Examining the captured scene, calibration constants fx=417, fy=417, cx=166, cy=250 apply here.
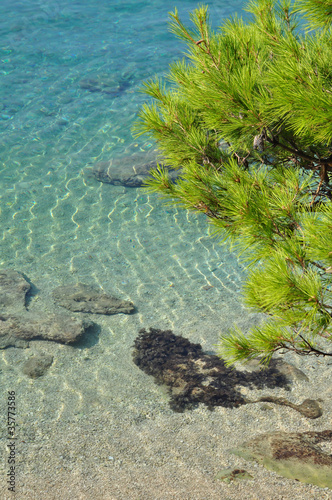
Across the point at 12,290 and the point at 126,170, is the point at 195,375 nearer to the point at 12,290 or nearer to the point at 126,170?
the point at 12,290

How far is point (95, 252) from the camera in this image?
750 cm

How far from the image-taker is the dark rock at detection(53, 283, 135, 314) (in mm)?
6141

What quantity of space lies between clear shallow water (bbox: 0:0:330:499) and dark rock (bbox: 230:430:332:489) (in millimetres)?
237

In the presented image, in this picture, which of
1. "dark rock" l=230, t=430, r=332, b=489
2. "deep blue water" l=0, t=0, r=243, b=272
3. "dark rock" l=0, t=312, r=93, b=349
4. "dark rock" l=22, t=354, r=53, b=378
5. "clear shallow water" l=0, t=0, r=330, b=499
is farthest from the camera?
"deep blue water" l=0, t=0, r=243, b=272

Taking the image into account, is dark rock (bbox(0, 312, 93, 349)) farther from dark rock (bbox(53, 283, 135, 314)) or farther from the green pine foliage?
the green pine foliage

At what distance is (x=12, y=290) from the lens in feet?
20.7

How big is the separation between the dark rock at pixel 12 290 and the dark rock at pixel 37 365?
3.67ft

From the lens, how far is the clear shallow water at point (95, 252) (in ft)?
12.9

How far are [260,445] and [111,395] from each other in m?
1.75

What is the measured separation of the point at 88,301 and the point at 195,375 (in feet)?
7.36

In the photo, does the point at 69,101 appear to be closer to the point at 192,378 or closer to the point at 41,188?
the point at 41,188

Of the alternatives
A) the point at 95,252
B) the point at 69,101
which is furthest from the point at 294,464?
the point at 69,101

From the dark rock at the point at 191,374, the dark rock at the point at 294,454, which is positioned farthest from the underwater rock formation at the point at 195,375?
the dark rock at the point at 294,454

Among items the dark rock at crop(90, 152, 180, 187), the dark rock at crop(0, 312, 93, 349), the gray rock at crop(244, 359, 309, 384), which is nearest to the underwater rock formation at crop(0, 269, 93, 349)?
the dark rock at crop(0, 312, 93, 349)
